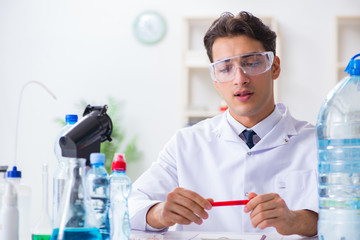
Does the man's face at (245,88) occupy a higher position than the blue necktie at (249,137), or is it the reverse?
the man's face at (245,88)

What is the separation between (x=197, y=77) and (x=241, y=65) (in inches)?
103

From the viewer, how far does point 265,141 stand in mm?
1974

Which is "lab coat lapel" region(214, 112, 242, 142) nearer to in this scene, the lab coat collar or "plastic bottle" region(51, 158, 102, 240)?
the lab coat collar

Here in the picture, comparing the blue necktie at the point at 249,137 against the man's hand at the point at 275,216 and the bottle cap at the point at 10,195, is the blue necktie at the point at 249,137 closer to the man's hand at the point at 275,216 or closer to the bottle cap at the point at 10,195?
the man's hand at the point at 275,216

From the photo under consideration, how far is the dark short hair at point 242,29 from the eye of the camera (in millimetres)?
2023

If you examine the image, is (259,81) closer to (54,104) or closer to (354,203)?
(354,203)

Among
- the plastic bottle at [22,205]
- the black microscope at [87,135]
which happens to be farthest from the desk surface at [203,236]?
the black microscope at [87,135]

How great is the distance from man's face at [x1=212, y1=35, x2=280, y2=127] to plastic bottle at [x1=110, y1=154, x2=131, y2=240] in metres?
0.79

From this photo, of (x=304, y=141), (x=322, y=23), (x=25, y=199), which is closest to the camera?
(x=25, y=199)

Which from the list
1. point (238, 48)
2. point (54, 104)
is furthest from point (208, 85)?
point (238, 48)

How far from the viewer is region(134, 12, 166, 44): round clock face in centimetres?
457

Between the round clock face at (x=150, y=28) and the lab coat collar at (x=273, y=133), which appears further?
the round clock face at (x=150, y=28)

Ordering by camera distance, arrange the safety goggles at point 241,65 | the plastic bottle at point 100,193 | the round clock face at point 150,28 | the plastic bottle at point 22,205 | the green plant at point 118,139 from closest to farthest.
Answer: the plastic bottle at point 100,193 → the plastic bottle at point 22,205 → the safety goggles at point 241,65 → the green plant at point 118,139 → the round clock face at point 150,28

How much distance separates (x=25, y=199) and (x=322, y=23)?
3.69m
